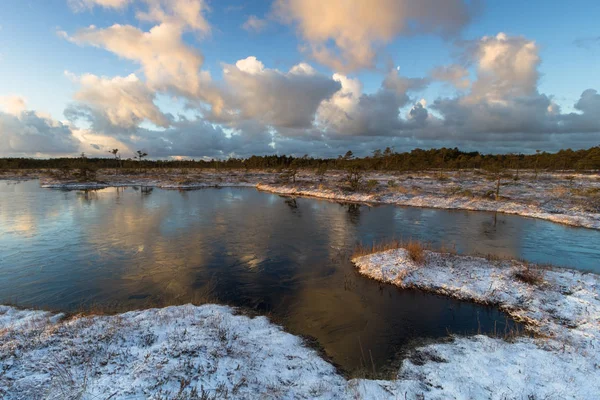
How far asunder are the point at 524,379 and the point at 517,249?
15.7 meters

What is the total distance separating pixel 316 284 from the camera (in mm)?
14281

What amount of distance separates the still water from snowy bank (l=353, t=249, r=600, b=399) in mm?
1035

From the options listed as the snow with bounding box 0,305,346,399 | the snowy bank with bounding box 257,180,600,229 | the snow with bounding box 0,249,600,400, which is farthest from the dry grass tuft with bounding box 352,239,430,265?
the snowy bank with bounding box 257,180,600,229

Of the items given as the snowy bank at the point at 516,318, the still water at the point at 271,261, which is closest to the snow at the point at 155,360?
the still water at the point at 271,261

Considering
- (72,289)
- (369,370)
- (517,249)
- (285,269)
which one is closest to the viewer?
(369,370)

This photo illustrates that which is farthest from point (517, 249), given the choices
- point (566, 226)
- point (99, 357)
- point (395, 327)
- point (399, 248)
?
point (99, 357)

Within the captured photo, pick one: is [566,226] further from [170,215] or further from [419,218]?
[170,215]

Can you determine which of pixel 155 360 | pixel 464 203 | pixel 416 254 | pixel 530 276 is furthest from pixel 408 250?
pixel 464 203

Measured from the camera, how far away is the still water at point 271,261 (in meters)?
11.0

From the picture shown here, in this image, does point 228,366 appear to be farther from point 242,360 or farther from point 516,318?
point 516,318

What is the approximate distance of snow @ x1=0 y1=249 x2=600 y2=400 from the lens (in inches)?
250

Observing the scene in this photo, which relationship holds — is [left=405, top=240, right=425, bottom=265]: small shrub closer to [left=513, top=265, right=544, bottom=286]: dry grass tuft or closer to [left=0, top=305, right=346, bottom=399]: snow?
[left=513, top=265, right=544, bottom=286]: dry grass tuft

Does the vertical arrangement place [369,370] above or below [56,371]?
below

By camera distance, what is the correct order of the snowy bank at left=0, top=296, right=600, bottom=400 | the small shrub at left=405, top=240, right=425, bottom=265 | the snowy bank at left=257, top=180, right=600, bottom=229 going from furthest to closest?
the snowy bank at left=257, top=180, right=600, bottom=229, the small shrub at left=405, top=240, right=425, bottom=265, the snowy bank at left=0, top=296, right=600, bottom=400
